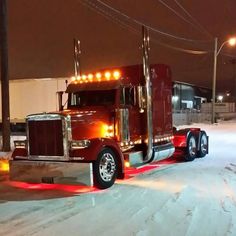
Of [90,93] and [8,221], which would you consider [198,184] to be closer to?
[90,93]

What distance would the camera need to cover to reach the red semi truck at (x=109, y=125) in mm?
10133

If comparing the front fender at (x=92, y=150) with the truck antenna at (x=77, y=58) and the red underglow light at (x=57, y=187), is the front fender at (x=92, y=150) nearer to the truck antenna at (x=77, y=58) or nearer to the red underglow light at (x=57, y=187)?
the red underglow light at (x=57, y=187)

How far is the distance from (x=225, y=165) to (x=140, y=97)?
Result: 3759 millimetres

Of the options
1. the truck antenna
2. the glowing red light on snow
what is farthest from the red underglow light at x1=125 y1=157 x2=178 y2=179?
the glowing red light on snow

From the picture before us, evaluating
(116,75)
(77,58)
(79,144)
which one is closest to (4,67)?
(77,58)

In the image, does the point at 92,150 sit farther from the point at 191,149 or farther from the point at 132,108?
the point at 191,149

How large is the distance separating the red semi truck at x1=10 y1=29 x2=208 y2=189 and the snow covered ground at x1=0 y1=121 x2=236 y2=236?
69 centimetres

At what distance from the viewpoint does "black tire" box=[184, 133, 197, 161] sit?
15.1m

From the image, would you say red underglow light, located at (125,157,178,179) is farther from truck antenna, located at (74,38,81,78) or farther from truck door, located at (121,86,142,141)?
truck antenna, located at (74,38,81,78)

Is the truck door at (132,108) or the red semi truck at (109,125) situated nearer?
the red semi truck at (109,125)

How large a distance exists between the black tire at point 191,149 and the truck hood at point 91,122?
472cm

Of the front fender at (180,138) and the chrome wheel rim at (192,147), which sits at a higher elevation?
the front fender at (180,138)

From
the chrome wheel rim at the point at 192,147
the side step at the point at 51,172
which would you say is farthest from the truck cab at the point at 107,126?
the chrome wheel rim at the point at 192,147

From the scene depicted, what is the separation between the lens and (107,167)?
10383 mm
